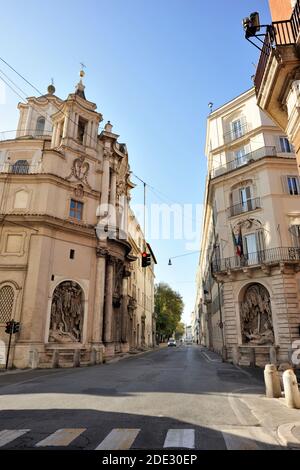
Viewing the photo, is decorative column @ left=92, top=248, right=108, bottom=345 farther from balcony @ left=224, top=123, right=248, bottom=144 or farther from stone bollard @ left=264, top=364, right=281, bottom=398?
stone bollard @ left=264, top=364, right=281, bottom=398

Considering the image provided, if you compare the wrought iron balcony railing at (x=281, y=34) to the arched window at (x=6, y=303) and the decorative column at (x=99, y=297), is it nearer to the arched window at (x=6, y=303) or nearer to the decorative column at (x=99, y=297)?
the arched window at (x=6, y=303)

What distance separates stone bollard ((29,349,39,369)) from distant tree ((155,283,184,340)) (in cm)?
4994

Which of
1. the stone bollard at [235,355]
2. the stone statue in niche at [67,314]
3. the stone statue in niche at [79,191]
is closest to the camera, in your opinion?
the stone bollard at [235,355]

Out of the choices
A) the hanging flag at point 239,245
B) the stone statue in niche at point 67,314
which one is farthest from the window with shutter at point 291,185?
the stone statue in niche at point 67,314

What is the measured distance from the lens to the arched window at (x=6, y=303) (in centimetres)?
2156

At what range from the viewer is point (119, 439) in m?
5.27

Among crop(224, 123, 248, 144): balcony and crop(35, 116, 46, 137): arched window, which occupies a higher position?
crop(35, 116, 46, 137): arched window

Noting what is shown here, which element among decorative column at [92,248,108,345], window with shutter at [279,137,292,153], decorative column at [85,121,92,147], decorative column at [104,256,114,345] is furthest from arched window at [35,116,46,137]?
window with shutter at [279,137,292,153]

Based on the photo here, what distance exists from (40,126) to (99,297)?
20.8m

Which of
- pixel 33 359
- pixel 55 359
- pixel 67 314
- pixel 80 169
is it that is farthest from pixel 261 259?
pixel 80 169

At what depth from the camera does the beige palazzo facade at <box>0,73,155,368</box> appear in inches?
875

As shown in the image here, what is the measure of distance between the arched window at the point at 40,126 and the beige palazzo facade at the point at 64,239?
0.59ft

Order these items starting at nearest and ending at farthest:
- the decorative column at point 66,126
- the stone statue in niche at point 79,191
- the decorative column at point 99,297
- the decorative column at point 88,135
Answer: the decorative column at point 99,297
the stone statue in niche at point 79,191
the decorative column at point 66,126
the decorative column at point 88,135

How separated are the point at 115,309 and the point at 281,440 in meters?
25.8
